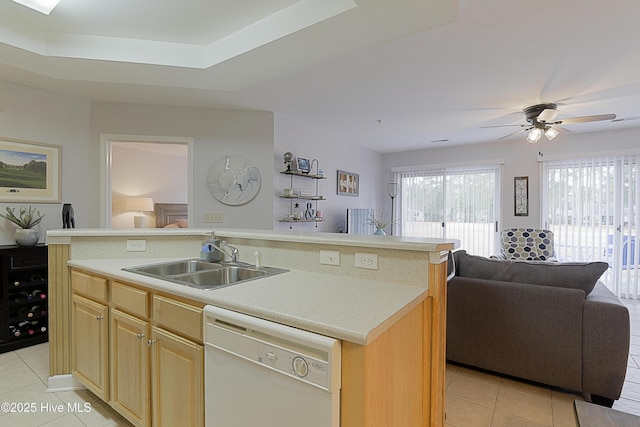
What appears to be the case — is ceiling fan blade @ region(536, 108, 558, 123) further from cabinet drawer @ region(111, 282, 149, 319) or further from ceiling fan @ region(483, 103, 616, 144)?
cabinet drawer @ region(111, 282, 149, 319)

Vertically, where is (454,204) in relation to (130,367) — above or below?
above

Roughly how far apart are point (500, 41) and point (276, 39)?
1605mm

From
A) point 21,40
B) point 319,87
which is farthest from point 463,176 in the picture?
point 21,40

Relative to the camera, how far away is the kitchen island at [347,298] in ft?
3.53

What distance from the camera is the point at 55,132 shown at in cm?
334

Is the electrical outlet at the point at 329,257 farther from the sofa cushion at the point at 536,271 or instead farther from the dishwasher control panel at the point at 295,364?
the sofa cushion at the point at 536,271

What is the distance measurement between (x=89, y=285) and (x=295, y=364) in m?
1.67

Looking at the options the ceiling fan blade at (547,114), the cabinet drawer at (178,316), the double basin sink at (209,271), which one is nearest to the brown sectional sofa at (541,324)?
the double basin sink at (209,271)

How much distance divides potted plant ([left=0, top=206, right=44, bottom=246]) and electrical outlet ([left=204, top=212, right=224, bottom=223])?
154cm

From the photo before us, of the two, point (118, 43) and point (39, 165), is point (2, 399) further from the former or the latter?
point (118, 43)

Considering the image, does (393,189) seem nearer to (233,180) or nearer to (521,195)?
(521,195)

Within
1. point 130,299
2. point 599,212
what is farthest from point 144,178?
point 599,212

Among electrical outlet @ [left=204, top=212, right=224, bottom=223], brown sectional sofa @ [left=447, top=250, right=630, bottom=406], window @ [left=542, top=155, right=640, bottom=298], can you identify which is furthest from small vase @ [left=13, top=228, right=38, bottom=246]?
window @ [left=542, top=155, right=640, bottom=298]

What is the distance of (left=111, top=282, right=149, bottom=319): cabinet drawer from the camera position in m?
1.69
